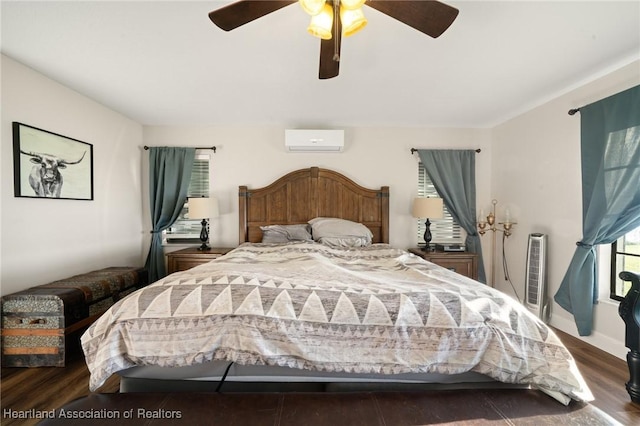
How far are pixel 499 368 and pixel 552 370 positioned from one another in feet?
0.82

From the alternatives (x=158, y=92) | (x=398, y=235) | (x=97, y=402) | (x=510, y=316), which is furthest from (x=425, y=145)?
(x=97, y=402)

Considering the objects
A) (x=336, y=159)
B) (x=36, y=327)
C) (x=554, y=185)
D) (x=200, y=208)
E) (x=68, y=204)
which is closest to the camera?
(x=36, y=327)

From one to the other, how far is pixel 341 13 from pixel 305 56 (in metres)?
0.79

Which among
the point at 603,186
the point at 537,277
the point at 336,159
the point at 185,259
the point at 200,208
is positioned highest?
the point at 336,159

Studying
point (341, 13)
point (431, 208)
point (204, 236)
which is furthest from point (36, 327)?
point (431, 208)

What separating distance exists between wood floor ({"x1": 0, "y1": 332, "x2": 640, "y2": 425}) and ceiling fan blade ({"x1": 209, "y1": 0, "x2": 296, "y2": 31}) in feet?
6.18

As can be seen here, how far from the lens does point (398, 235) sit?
147 inches

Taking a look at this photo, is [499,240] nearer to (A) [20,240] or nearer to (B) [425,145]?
(B) [425,145]

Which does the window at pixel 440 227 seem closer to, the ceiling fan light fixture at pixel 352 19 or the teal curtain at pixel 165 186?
the ceiling fan light fixture at pixel 352 19

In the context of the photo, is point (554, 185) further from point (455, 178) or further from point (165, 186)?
point (165, 186)

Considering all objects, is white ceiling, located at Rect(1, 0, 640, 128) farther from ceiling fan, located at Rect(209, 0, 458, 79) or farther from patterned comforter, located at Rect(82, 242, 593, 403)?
patterned comforter, located at Rect(82, 242, 593, 403)

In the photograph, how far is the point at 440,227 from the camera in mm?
3783

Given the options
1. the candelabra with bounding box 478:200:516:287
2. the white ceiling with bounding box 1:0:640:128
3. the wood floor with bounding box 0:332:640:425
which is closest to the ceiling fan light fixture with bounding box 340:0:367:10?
the white ceiling with bounding box 1:0:640:128

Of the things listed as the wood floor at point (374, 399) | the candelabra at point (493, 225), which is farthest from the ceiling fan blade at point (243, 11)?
the candelabra at point (493, 225)
